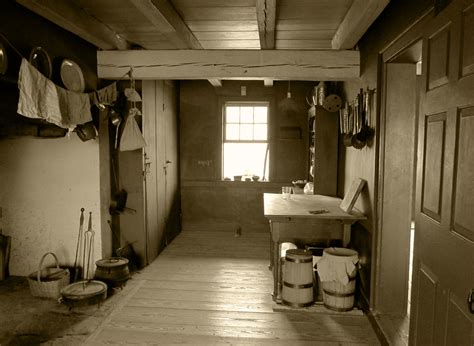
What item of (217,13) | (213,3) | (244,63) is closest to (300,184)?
(244,63)

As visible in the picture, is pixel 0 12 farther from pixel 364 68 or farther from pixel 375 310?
pixel 375 310

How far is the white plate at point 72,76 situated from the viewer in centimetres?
367

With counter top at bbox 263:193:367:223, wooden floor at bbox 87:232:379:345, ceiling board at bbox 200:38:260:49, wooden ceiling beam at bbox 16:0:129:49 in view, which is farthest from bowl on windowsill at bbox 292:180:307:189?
wooden ceiling beam at bbox 16:0:129:49

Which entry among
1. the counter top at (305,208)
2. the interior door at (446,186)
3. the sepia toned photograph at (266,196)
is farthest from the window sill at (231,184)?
the interior door at (446,186)

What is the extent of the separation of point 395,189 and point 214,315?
1.93 meters

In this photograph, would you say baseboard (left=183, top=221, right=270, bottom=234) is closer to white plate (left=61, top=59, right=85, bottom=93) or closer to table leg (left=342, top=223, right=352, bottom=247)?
table leg (left=342, top=223, right=352, bottom=247)

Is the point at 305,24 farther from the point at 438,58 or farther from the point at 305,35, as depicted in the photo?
the point at 438,58

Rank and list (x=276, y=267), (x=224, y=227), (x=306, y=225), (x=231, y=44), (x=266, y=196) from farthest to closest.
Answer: (x=224, y=227), (x=266, y=196), (x=231, y=44), (x=276, y=267), (x=306, y=225)

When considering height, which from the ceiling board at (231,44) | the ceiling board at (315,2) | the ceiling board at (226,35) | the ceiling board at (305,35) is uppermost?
the ceiling board at (231,44)

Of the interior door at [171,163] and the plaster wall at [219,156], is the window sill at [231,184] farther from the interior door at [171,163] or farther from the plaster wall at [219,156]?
the interior door at [171,163]

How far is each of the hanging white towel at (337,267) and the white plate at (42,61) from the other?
2.87 meters

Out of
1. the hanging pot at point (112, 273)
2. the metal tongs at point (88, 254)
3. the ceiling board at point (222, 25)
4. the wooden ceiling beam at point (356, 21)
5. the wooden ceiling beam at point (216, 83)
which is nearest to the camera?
the wooden ceiling beam at point (356, 21)

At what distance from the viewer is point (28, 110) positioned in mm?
2912

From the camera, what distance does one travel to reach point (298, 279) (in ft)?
12.3
